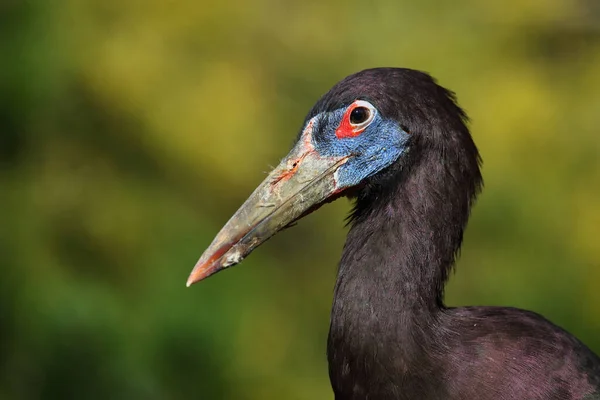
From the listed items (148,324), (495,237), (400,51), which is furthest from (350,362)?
(400,51)

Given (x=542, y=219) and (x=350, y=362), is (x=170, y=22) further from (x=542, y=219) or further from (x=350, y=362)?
(x=350, y=362)

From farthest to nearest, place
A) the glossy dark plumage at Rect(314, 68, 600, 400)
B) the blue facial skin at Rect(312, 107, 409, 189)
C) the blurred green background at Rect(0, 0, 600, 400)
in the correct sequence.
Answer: the blurred green background at Rect(0, 0, 600, 400) → the blue facial skin at Rect(312, 107, 409, 189) → the glossy dark plumage at Rect(314, 68, 600, 400)

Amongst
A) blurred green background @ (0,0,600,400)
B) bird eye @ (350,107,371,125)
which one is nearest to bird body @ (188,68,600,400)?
bird eye @ (350,107,371,125)

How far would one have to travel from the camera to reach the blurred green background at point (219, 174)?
18.8ft

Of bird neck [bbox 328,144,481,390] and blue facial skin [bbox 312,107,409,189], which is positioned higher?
blue facial skin [bbox 312,107,409,189]

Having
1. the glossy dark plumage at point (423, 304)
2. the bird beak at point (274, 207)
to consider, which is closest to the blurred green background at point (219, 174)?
the bird beak at point (274, 207)

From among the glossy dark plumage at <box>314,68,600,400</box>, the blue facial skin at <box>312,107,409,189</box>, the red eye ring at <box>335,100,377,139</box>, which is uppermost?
the red eye ring at <box>335,100,377,139</box>

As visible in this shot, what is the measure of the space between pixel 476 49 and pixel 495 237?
131 centimetres

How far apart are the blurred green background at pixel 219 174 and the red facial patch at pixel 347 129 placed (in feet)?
10.2

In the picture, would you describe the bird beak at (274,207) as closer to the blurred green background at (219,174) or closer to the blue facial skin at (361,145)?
the blue facial skin at (361,145)

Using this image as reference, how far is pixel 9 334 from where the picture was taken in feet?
18.6

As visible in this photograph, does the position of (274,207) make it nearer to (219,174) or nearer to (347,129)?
(347,129)

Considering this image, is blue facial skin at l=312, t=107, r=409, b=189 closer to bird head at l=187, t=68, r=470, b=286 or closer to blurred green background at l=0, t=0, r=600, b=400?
bird head at l=187, t=68, r=470, b=286

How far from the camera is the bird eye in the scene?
2756 mm
